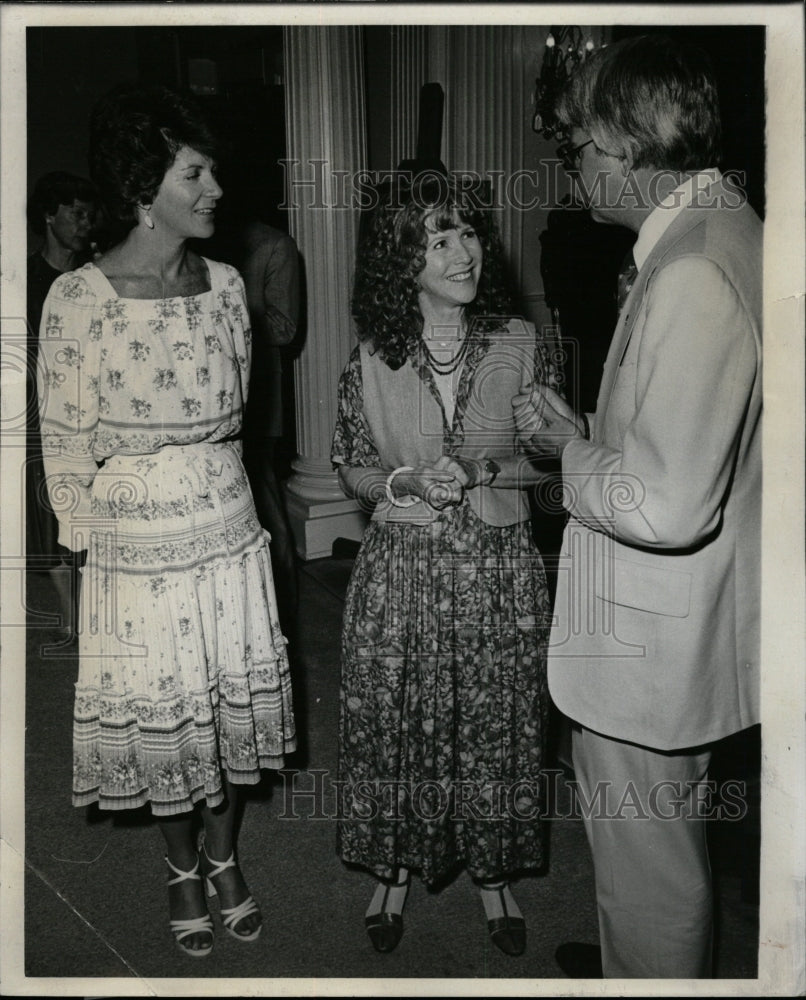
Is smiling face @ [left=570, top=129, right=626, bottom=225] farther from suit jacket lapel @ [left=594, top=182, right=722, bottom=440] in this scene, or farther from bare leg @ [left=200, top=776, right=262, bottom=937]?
bare leg @ [left=200, top=776, right=262, bottom=937]

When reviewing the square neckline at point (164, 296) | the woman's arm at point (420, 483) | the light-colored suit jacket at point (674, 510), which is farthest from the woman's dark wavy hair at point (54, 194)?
the light-colored suit jacket at point (674, 510)

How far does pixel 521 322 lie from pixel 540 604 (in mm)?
723

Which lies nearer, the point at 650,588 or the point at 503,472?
the point at 650,588

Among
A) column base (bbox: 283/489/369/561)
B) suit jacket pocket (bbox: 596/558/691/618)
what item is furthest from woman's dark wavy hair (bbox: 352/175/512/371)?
column base (bbox: 283/489/369/561)

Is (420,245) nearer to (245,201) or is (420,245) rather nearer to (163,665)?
(245,201)

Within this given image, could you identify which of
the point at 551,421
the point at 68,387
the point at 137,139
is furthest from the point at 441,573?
the point at 137,139

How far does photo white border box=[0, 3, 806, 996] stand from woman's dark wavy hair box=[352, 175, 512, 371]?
403 mm

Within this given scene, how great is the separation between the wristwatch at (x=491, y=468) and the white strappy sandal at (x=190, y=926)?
1270 mm

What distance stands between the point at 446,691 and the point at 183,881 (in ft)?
2.78

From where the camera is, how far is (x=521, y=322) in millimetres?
2242

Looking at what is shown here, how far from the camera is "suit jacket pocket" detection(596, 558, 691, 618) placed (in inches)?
65.7

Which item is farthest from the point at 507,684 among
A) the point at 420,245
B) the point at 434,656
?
the point at 420,245

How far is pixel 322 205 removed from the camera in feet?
8.00

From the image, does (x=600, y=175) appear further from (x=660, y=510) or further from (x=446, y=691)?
(x=446, y=691)
